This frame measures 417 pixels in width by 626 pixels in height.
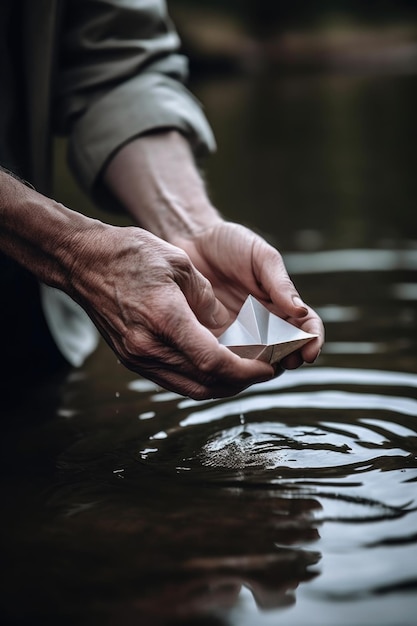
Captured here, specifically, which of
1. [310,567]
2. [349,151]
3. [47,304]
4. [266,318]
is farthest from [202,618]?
[349,151]

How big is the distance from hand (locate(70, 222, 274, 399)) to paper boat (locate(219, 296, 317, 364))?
0.16 feet

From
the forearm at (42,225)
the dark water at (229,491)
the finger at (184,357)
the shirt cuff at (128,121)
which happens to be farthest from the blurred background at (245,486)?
the shirt cuff at (128,121)

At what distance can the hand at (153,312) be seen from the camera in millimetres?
1568

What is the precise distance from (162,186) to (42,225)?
638 mm

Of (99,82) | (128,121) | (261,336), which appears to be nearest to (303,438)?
(261,336)

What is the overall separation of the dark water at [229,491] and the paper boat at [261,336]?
0.22 meters

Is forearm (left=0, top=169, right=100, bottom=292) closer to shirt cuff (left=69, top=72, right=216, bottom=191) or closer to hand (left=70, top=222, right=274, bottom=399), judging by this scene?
hand (left=70, top=222, right=274, bottom=399)

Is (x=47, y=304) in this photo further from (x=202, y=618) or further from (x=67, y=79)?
(x=202, y=618)

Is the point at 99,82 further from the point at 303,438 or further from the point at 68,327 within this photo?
the point at 303,438

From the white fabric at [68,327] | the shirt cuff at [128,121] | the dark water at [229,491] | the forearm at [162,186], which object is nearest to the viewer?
the dark water at [229,491]

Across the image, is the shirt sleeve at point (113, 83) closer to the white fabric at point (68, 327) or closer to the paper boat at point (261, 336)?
the white fabric at point (68, 327)

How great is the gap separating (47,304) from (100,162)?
1.39ft

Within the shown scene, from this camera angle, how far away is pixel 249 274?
6.42ft

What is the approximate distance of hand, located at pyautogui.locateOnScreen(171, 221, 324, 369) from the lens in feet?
5.76
